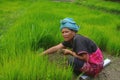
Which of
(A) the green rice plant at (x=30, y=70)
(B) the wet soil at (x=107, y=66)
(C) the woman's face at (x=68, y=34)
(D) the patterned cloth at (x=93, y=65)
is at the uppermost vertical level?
(C) the woman's face at (x=68, y=34)

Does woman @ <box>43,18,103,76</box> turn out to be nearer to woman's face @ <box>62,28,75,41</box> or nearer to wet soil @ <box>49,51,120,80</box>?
woman's face @ <box>62,28,75,41</box>

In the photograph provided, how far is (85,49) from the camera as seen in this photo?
4000 mm

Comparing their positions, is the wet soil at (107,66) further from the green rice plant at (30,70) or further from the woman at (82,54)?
the green rice plant at (30,70)

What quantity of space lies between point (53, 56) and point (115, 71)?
90cm

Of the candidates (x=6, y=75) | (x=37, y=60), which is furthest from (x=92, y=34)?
(x=6, y=75)

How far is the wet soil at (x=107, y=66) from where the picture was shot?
4.35 metres

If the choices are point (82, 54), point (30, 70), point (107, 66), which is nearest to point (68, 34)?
point (82, 54)

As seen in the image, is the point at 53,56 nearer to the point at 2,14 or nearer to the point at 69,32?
the point at 69,32

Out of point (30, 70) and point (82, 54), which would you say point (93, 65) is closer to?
point (82, 54)

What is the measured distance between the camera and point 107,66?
4.88m

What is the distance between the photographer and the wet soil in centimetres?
435

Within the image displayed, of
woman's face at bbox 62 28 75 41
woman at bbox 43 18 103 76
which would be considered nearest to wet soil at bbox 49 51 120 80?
woman at bbox 43 18 103 76

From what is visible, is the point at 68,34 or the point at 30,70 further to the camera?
the point at 68,34

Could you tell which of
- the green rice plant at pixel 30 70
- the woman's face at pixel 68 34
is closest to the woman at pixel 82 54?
the woman's face at pixel 68 34
